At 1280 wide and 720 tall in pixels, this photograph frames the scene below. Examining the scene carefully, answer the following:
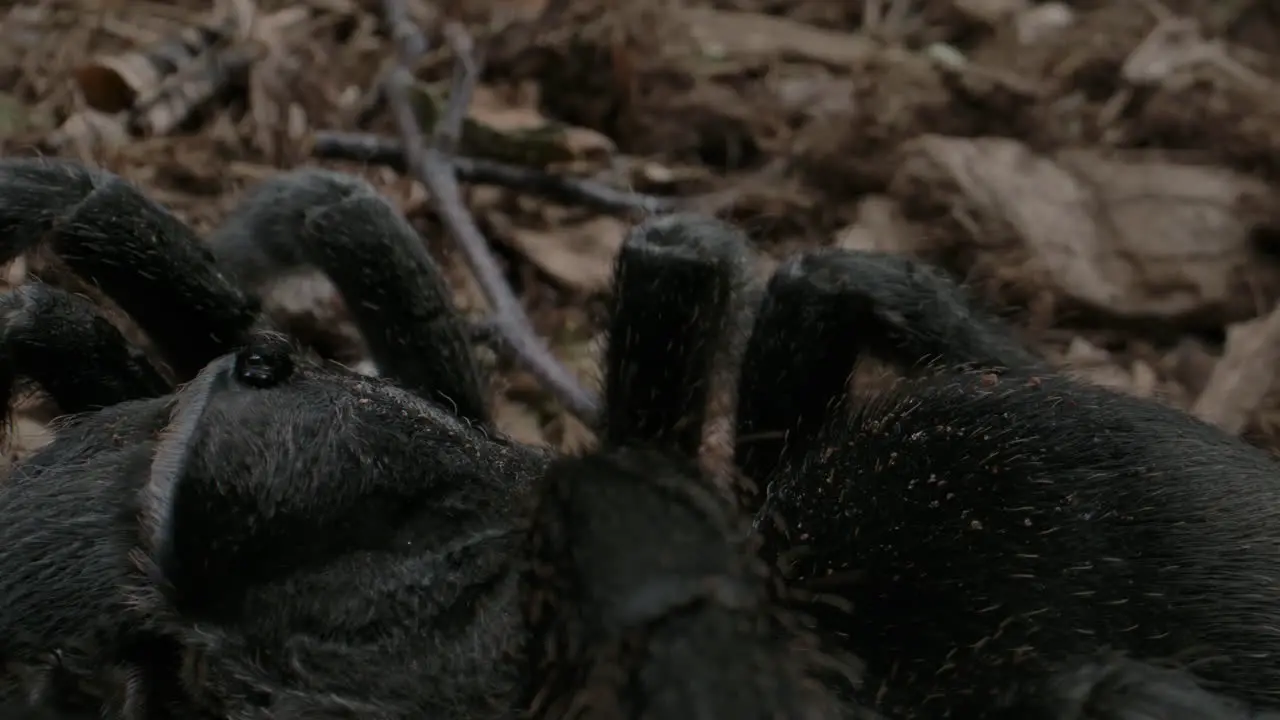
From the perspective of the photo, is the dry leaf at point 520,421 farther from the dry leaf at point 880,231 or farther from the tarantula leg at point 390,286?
the dry leaf at point 880,231

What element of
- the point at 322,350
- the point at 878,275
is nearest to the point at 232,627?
→ the point at 878,275

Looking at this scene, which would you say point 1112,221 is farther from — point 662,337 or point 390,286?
point 390,286

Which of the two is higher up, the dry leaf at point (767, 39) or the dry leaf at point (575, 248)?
the dry leaf at point (767, 39)

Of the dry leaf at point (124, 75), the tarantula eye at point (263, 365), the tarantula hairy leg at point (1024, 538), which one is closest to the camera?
the tarantula hairy leg at point (1024, 538)

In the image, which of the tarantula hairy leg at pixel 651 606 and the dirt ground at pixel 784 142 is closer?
the tarantula hairy leg at pixel 651 606

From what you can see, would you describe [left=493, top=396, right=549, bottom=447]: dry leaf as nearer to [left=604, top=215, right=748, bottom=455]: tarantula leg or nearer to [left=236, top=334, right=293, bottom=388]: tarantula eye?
[left=604, top=215, right=748, bottom=455]: tarantula leg

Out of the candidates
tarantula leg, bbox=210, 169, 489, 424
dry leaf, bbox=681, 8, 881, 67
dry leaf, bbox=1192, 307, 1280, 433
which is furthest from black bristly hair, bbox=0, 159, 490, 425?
dry leaf, bbox=681, 8, 881, 67

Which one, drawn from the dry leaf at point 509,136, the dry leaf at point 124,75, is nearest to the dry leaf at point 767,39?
the dry leaf at point 509,136

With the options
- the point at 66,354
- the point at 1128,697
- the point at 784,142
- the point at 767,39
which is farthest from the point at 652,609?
the point at 767,39
